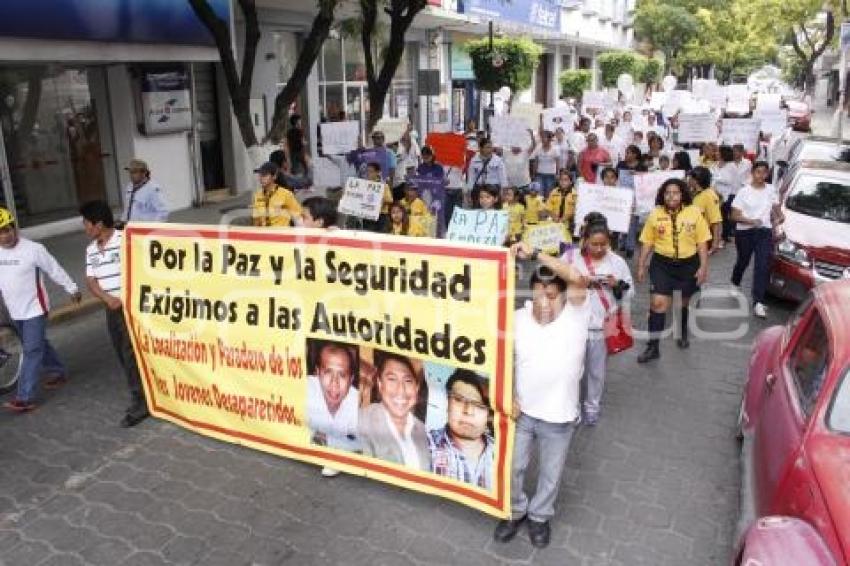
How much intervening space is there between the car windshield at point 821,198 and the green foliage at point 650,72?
122 ft

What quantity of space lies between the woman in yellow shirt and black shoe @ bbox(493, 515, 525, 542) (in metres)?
3.30

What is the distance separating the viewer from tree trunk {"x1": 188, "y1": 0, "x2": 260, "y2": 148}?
1010 cm

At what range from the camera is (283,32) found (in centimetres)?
1805

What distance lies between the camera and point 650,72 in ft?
153

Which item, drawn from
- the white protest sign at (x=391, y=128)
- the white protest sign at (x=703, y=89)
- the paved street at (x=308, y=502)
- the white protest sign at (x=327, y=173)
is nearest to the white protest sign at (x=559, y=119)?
the white protest sign at (x=391, y=128)

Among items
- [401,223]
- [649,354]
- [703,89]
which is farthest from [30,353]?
[703,89]

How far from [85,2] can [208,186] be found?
514cm

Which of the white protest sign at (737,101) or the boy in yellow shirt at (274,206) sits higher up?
the white protest sign at (737,101)

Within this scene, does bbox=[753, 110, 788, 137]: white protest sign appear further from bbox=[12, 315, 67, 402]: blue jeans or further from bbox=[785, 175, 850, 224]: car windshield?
bbox=[12, 315, 67, 402]: blue jeans

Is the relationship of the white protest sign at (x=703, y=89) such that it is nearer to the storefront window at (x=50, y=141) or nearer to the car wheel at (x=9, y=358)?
the storefront window at (x=50, y=141)

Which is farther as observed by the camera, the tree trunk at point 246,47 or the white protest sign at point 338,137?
the white protest sign at point 338,137

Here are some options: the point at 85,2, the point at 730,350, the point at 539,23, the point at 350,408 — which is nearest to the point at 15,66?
the point at 85,2

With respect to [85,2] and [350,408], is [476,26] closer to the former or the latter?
[85,2]

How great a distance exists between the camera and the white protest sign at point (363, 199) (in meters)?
10.2
